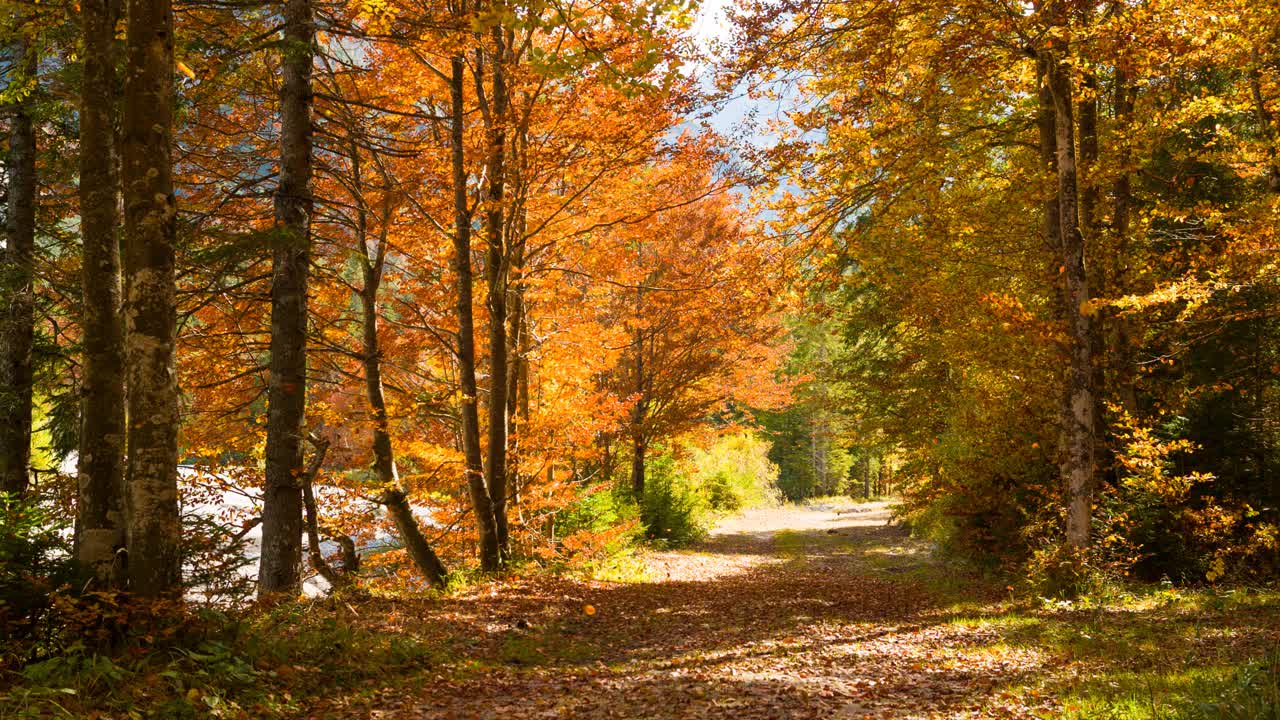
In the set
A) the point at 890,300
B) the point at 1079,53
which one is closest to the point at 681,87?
the point at 1079,53

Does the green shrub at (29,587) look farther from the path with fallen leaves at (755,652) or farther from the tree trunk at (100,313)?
the path with fallen leaves at (755,652)

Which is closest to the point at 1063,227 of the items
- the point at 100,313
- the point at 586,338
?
the point at 586,338

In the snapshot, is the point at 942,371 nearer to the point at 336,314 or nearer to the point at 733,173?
the point at 733,173

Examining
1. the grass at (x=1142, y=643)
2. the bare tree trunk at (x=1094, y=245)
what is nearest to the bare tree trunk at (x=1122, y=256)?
the bare tree trunk at (x=1094, y=245)

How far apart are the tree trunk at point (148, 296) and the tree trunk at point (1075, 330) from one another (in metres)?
9.88

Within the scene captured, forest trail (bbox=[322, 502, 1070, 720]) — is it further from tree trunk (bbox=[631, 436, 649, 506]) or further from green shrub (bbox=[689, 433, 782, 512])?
green shrub (bbox=[689, 433, 782, 512])

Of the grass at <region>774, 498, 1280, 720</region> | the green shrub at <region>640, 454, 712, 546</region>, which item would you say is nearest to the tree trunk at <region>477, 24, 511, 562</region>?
the grass at <region>774, 498, 1280, 720</region>

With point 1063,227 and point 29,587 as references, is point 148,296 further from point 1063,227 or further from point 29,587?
point 1063,227

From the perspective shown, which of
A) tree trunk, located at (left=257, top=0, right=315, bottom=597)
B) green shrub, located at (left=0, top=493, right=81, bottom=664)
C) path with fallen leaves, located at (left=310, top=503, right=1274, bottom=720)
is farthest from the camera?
tree trunk, located at (left=257, top=0, right=315, bottom=597)

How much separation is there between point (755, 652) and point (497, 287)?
6.35 m

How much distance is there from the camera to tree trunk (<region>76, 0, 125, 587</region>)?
5.79 meters

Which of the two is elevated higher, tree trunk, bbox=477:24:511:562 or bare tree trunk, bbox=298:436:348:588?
tree trunk, bbox=477:24:511:562

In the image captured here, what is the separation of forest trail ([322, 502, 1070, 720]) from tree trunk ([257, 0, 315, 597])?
5.80 feet

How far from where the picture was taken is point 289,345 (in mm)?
7574
